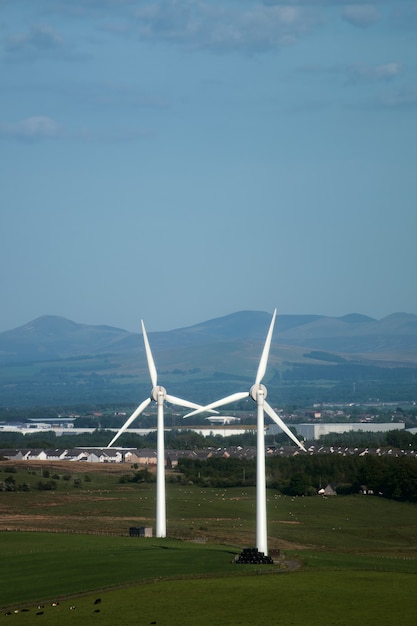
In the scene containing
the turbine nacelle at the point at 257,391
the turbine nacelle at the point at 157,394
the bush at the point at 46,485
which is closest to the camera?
the turbine nacelle at the point at 257,391

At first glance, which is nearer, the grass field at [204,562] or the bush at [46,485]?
the grass field at [204,562]

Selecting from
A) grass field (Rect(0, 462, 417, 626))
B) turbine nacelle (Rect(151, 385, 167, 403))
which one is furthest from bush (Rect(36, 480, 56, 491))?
turbine nacelle (Rect(151, 385, 167, 403))

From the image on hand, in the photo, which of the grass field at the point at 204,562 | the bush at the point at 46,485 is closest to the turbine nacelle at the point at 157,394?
the grass field at the point at 204,562

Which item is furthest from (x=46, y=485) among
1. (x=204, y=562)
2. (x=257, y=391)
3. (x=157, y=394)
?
(x=257, y=391)

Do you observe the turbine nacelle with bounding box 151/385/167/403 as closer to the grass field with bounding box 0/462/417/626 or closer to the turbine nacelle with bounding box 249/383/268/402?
the grass field with bounding box 0/462/417/626

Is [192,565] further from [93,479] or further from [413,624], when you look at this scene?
[93,479]

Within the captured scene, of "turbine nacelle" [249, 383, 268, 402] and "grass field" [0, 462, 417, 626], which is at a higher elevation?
"turbine nacelle" [249, 383, 268, 402]

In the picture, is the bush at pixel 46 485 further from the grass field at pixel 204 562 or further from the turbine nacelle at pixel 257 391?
the turbine nacelle at pixel 257 391

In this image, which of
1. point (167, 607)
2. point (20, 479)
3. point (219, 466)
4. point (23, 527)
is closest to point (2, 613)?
point (167, 607)
